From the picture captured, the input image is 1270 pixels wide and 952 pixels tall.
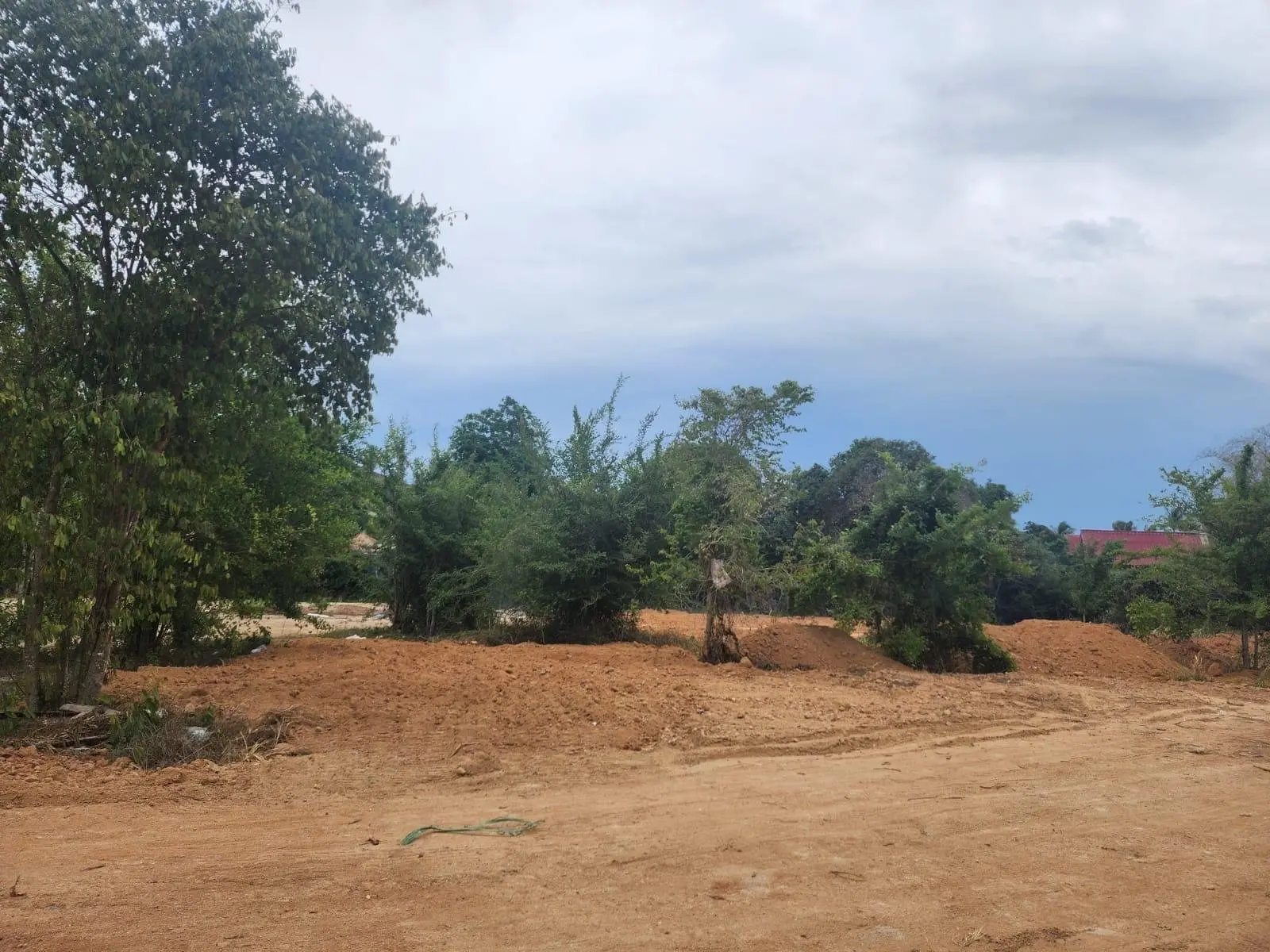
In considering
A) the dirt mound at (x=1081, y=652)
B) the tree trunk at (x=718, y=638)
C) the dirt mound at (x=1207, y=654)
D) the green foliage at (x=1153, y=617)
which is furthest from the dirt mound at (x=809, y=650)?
the dirt mound at (x=1207, y=654)

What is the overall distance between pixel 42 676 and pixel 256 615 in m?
5.57

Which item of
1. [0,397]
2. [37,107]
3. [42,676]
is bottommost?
[42,676]

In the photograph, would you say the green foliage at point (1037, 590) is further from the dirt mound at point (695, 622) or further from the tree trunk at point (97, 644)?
the tree trunk at point (97, 644)

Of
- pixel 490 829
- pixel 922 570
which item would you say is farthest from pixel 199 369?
pixel 922 570

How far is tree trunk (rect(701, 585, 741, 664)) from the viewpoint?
13383 millimetres

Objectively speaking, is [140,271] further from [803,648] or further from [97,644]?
[803,648]

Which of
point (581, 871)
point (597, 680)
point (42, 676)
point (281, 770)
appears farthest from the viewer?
point (597, 680)

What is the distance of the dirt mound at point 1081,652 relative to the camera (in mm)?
14938

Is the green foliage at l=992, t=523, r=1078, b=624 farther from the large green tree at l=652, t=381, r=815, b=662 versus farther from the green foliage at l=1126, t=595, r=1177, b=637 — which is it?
the large green tree at l=652, t=381, r=815, b=662

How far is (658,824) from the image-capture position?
18.7 ft

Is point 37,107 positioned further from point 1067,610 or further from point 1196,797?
point 1067,610

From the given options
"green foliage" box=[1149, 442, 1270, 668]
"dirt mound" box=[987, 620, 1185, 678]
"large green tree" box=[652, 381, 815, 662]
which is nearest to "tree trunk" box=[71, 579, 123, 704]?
"large green tree" box=[652, 381, 815, 662]

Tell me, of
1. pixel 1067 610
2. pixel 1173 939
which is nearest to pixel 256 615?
pixel 1173 939

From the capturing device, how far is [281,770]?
7.08 metres
